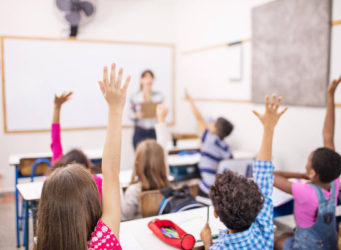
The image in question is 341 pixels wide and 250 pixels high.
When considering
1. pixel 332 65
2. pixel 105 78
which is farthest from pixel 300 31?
pixel 105 78

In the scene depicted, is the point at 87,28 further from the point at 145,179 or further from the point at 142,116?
the point at 145,179

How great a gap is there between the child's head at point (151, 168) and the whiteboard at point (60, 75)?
299 cm

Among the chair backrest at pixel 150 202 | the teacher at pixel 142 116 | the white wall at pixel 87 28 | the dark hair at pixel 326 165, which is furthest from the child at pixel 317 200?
the white wall at pixel 87 28

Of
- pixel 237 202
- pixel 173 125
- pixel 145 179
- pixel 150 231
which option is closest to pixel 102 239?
pixel 237 202

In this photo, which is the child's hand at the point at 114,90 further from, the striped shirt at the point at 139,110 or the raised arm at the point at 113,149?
the striped shirt at the point at 139,110

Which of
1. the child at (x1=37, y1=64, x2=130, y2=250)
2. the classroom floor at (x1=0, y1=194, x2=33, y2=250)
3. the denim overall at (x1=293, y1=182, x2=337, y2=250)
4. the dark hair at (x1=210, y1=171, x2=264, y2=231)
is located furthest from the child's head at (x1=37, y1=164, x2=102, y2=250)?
the classroom floor at (x1=0, y1=194, x2=33, y2=250)

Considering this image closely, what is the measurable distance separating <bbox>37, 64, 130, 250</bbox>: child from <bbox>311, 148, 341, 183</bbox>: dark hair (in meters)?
1.22

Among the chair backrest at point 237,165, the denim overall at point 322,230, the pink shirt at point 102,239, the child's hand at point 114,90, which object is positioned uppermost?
the child's hand at point 114,90

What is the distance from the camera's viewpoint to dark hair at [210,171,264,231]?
1164 millimetres

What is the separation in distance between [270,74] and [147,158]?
2.04 m

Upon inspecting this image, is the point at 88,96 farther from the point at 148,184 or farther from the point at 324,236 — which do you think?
the point at 324,236

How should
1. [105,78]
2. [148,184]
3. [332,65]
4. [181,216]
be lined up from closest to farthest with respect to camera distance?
[105,78], [181,216], [148,184], [332,65]

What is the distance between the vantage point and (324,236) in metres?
1.87

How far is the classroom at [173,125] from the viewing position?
3.87ft
